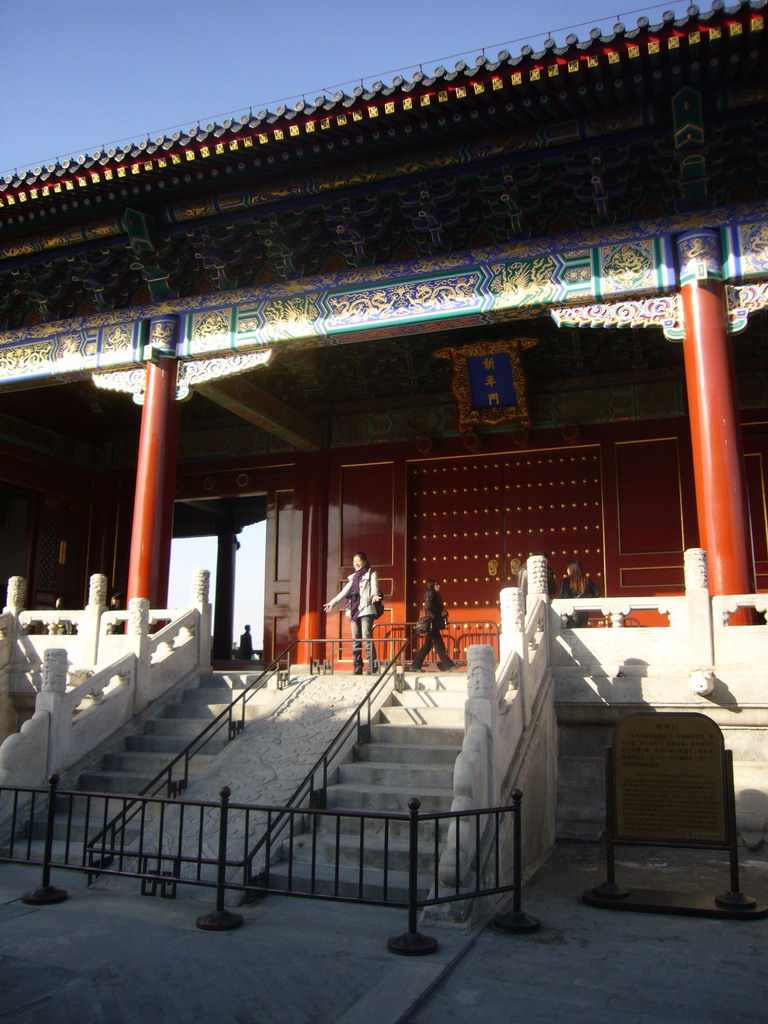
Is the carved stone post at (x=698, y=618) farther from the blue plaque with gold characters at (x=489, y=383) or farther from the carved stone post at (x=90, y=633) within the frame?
the carved stone post at (x=90, y=633)

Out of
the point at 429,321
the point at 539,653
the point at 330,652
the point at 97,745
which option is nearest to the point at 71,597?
the point at 330,652

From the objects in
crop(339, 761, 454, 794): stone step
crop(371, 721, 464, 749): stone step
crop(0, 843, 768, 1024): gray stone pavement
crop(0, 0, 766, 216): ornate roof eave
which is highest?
crop(0, 0, 766, 216): ornate roof eave

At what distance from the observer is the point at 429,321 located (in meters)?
10.1

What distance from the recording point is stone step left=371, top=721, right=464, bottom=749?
775 centimetres

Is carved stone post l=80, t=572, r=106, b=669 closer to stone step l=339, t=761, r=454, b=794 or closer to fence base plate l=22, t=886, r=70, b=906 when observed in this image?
stone step l=339, t=761, r=454, b=794

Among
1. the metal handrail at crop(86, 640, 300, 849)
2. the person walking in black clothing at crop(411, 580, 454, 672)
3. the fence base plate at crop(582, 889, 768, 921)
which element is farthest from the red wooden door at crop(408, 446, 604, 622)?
the fence base plate at crop(582, 889, 768, 921)

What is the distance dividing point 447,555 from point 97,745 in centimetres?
643

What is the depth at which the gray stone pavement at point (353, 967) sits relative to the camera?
150 inches

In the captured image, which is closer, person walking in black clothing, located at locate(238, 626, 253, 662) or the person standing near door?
Result: the person standing near door

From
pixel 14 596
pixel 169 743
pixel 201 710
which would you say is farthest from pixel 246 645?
pixel 169 743

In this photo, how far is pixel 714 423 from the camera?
856cm

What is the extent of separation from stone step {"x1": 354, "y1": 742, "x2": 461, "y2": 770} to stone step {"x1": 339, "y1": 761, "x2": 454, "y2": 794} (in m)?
0.09

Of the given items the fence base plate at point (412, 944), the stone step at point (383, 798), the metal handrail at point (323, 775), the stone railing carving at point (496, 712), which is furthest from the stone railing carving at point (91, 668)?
the fence base plate at point (412, 944)

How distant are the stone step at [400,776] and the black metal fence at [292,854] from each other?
0.50 m
